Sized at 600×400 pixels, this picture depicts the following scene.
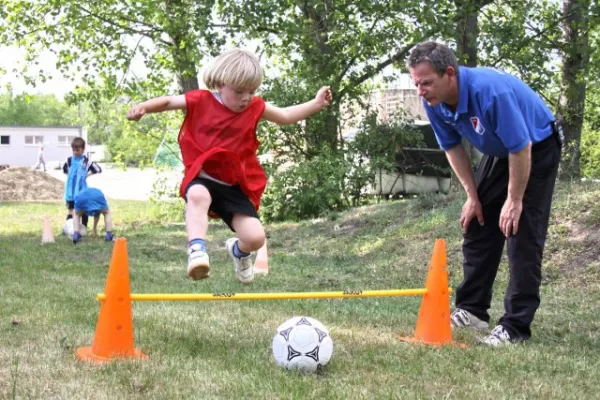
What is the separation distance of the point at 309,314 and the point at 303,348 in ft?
6.49

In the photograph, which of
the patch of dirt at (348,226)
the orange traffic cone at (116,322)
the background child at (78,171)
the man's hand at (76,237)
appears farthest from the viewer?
the background child at (78,171)

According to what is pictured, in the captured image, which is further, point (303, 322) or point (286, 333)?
point (303, 322)

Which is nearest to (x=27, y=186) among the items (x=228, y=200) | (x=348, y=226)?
(x=348, y=226)

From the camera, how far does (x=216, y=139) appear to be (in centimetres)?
488

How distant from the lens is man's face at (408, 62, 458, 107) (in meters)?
4.60

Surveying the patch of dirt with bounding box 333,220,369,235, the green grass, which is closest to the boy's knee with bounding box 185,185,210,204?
the green grass

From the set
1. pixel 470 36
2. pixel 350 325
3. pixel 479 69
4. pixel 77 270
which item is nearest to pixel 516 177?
pixel 479 69

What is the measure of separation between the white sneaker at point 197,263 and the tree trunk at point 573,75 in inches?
422

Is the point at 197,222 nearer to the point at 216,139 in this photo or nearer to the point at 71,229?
the point at 216,139

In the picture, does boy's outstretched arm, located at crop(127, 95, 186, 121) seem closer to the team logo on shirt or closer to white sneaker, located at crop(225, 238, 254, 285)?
white sneaker, located at crop(225, 238, 254, 285)

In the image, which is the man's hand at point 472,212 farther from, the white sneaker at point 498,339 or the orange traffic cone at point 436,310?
the white sneaker at point 498,339

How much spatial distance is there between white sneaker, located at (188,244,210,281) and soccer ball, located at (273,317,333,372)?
1.90 ft

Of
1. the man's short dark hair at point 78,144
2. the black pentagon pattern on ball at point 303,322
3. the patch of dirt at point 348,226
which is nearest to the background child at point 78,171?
the man's short dark hair at point 78,144

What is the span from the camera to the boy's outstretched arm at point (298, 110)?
5.18m
